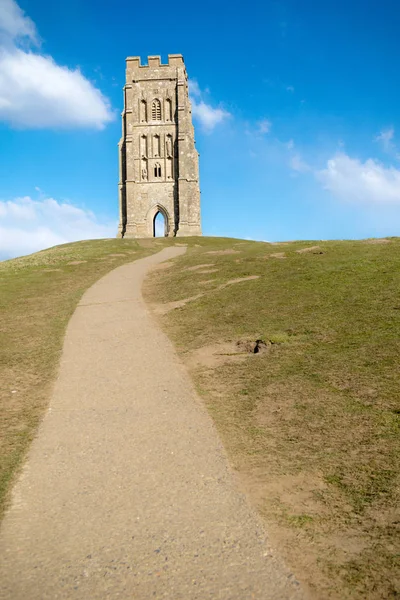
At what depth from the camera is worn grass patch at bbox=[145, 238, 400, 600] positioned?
5027 millimetres

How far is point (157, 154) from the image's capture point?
6544 centimetres

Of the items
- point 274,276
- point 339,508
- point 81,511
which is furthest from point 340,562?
point 274,276

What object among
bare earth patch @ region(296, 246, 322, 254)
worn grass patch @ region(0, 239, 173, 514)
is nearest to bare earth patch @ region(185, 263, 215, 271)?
bare earth patch @ region(296, 246, 322, 254)

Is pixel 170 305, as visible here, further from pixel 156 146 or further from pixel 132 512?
pixel 156 146

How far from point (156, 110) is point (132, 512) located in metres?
67.3

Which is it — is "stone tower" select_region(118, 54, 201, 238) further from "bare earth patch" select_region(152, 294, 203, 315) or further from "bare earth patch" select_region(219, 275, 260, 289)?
"bare earth patch" select_region(152, 294, 203, 315)

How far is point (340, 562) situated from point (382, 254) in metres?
22.0

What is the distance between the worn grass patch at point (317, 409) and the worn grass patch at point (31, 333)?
3456mm

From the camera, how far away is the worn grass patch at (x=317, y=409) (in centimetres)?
503

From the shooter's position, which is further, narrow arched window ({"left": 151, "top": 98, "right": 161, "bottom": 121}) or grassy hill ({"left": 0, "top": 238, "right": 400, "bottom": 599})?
narrow arched window ({"left": 151, "top": 98, "right": 161, "bottom": 121})

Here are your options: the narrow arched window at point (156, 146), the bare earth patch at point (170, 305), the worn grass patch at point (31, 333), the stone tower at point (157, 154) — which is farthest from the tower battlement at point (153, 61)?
the bare earth patch at point (170, 305)

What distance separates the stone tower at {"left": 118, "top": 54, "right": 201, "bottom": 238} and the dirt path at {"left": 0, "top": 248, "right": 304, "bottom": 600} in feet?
184

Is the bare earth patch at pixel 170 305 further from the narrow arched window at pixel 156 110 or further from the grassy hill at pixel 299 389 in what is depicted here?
the narrow arched window at pixel 156 110

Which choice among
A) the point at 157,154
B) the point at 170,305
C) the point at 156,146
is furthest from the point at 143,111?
the point at 170,305
